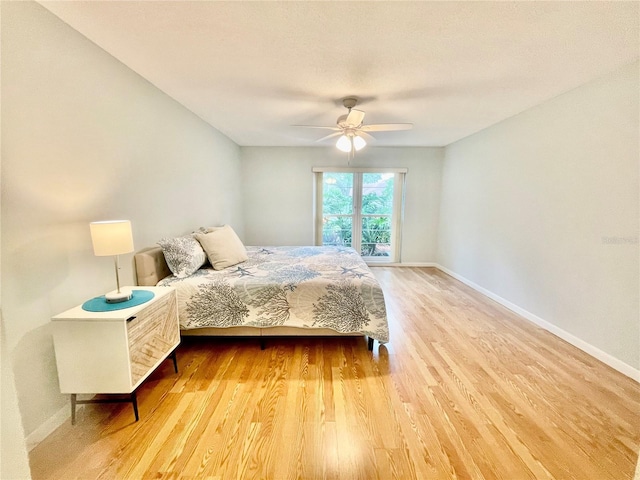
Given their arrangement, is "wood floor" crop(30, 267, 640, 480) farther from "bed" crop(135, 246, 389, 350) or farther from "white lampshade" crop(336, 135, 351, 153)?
"white lampshade" crop(336, 135, 351, 153)

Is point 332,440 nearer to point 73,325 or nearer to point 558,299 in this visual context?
point 73,325

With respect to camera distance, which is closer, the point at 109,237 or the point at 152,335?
the point at 109,237

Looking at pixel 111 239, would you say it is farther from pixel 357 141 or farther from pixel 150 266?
pixel 357 141

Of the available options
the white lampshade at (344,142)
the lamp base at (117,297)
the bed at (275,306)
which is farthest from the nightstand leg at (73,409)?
the white lampshade at (344,142)

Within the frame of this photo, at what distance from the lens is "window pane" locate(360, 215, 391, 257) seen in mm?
5418

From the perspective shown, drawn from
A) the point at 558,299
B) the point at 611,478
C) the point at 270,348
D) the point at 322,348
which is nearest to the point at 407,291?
the point at 558,299

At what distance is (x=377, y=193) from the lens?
5316mm

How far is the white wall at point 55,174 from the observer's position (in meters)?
1.34

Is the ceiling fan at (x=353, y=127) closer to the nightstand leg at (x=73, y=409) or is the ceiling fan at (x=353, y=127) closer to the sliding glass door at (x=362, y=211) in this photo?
the sliding glass door at (x=362, y=211)

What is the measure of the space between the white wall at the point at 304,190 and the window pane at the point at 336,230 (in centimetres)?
31

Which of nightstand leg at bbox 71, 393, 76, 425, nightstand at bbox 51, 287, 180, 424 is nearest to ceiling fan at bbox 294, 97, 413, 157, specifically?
nightstand at bbox 51, 287, 180, 424

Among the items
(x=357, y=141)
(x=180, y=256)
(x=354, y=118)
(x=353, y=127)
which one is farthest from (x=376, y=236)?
(x=180, y=256)

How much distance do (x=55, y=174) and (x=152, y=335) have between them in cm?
110

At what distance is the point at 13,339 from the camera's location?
134 cm
